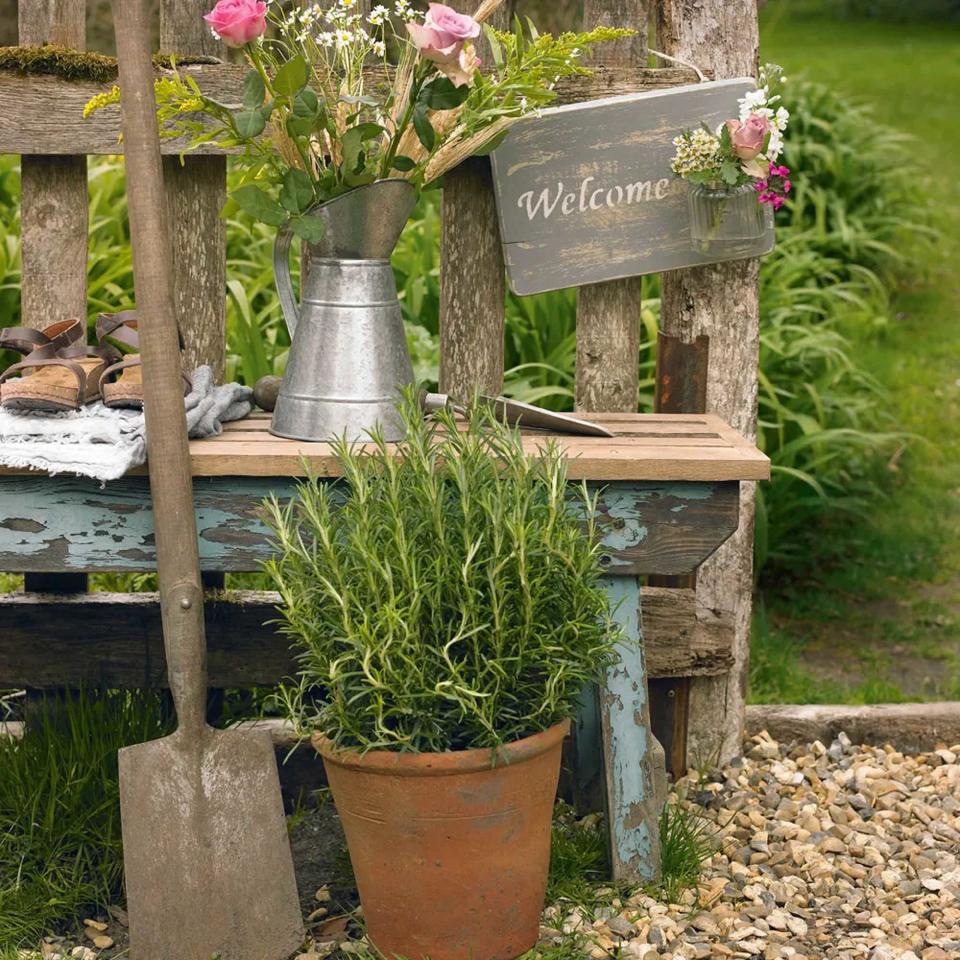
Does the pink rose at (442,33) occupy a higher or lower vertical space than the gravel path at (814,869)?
higher

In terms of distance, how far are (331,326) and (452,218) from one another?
506mm

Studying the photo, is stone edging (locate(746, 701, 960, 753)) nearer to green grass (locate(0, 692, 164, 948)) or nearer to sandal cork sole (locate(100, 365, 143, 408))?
green grass (locate(0, 692, 164, 948))

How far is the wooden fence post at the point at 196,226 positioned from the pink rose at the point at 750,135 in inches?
37.1

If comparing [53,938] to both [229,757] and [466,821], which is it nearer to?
[229,757]

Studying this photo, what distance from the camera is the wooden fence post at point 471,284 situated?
260 cm

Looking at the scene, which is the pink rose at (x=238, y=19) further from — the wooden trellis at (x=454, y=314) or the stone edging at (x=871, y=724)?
the stone edging at (x=871, y=724)

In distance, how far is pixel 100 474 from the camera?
A: 2.09 m

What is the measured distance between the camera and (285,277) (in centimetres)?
232

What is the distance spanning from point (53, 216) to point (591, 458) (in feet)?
3.70

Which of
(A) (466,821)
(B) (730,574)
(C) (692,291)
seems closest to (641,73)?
(C) (692,291)

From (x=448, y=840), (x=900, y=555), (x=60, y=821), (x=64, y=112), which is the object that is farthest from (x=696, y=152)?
(x=900, y=555)

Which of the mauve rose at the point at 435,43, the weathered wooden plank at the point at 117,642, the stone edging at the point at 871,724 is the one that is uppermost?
the mauve rose at the point at 435,43

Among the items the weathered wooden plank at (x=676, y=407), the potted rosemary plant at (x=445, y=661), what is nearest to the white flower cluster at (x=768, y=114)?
the weathered wooden plank at (x=676, y=407)

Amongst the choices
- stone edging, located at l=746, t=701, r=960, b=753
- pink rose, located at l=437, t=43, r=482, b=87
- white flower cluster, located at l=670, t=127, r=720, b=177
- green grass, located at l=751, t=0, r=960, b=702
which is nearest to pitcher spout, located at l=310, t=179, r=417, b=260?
pink rose, located at l=437, t=43, r=482, b=87
